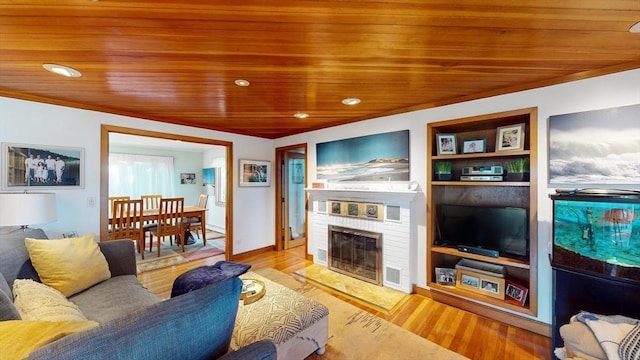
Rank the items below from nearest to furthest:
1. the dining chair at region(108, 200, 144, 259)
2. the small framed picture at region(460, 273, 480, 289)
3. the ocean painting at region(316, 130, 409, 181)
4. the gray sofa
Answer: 1. the gray sofa
2. the small framed picture at region(460, 273, 480, 289)
3. the ocean painting at region(316, 130, 409, 181)
4. the dining chair at region(108, 200, 144, 259)

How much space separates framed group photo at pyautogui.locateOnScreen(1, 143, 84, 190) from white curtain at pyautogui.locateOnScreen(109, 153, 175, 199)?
12.2 feet

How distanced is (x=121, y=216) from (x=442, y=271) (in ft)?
15.0

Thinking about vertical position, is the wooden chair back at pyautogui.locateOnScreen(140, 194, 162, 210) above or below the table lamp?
below

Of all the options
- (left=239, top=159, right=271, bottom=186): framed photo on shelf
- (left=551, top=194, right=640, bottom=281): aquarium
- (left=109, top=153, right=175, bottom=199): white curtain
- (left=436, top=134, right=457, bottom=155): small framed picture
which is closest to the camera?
(left=551, top=194, right=640, bottom=281): aquarium

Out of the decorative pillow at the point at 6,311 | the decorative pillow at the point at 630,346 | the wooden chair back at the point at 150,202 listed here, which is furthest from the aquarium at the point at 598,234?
the wooden chair back at the point at 150,202

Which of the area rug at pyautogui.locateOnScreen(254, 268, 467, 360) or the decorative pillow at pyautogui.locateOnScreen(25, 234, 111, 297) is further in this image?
the area rug at pyautogui.locateOnScreen(254, 268, 467, 360)

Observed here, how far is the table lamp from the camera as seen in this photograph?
189cm

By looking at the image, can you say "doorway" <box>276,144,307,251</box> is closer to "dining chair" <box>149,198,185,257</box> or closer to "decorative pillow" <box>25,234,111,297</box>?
"dining chair" <box>149,198,185,257</box>

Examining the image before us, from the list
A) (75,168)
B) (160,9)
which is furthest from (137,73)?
(75,168)

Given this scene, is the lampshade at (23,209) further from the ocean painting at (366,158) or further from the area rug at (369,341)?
the ocean painting at (366,158)

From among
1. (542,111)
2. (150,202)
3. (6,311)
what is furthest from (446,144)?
(150,202)

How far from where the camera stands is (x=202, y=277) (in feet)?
5.45

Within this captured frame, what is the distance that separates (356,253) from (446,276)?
3.57ft

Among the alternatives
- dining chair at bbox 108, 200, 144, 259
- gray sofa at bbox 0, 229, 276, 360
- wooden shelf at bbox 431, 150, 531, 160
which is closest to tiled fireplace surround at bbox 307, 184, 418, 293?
wooden shelf at bbox 431, 150, 531, 160
